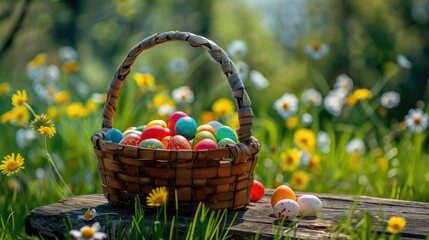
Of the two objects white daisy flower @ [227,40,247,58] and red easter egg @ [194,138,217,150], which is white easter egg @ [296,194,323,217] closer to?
red easter egg @ [194,138,217,150]

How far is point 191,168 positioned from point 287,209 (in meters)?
0.39

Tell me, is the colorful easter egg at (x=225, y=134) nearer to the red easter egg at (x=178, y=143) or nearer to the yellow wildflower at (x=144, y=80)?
the red easter egg at (x=178, y=143)

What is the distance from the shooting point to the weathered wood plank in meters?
2.30

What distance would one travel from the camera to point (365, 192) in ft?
12.3

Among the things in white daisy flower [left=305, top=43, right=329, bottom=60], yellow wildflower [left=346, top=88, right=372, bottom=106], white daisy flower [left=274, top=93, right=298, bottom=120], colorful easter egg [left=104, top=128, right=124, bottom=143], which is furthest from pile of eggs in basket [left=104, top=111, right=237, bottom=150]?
white daisy flower [left=305, top=43, right=329, bottom=60]

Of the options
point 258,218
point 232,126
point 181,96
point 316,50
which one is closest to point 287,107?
point 232,126

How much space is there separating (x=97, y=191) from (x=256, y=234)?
1.76 m

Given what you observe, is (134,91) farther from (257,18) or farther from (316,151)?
(257,18)

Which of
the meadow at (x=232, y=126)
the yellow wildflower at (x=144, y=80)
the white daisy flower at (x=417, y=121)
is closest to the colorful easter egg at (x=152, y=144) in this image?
the meadow at (x=232, y=126)

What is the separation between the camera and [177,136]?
8.13 feet

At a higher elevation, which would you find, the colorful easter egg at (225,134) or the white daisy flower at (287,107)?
the white daisy flower at (287,107)

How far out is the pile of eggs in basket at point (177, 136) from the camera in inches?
96.7

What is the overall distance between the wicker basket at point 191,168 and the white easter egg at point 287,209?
0.55ft

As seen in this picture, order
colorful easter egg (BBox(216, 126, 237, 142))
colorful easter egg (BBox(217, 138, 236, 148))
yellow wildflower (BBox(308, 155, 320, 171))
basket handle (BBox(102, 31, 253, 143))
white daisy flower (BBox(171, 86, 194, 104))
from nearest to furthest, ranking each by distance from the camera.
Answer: basket handle (BBox(102, 31, 253, 143)) → colorful easter egg (BBox(217, 138, 236, 148)) → colorful easter egg (BBox(216, 126, 237, 142)) → yellow wildflower (BBox(308, 155, 320, 171)) → white daisy flower (BBox(171, 86, 194, 104))
